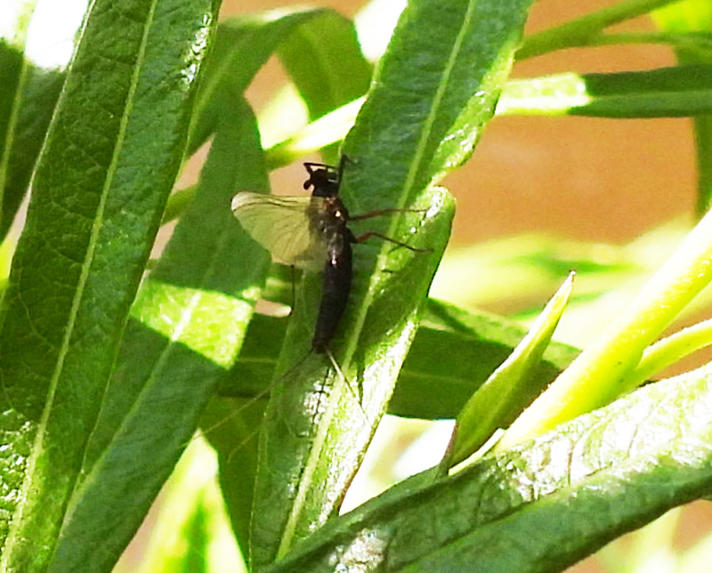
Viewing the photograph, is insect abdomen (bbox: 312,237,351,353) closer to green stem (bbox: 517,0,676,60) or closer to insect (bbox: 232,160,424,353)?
insect (bbox: 232,160,424,353)

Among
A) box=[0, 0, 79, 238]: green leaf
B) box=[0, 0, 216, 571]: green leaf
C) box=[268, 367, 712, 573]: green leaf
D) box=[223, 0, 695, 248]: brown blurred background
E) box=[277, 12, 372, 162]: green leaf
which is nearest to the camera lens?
box=[268, 367, 712, 573]: green leaf

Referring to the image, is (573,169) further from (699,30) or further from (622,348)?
(622,348)

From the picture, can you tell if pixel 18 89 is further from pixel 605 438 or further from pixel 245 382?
pixel 605 438

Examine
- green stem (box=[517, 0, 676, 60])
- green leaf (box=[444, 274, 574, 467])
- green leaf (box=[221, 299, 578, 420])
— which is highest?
green stem (box=[517, 0, 676, 60])

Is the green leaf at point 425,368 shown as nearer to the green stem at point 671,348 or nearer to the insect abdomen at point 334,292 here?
the insect abdomen at point 334,292

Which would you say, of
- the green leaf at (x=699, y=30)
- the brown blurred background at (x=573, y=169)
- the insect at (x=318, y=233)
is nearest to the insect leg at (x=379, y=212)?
the insect at (x=318, y=233)

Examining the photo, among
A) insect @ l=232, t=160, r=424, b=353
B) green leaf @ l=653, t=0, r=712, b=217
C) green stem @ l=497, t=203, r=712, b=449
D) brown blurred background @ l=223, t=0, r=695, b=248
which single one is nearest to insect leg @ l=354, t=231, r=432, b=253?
insect @ l=232, t=160, r=424, b=353

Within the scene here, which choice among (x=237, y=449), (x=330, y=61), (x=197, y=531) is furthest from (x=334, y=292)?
(x=197, y=531)
